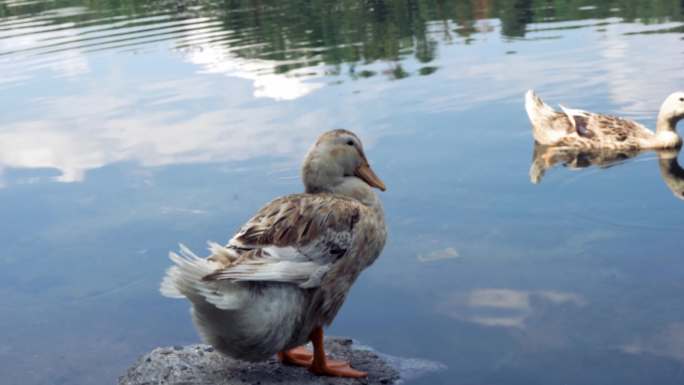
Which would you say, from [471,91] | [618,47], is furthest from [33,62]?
[618,47]

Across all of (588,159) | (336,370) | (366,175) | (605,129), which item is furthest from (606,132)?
(336,370)

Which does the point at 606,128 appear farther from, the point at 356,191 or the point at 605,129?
the point at 356,191

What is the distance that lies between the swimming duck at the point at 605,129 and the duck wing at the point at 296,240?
17.6 feet

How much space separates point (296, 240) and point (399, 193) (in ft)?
12.3

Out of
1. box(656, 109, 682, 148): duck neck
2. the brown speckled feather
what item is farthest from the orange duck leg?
box(656, 109, 682, 148): duck neck

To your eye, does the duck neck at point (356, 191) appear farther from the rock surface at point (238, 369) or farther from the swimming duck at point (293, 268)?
the rock surface at point (238, 369)

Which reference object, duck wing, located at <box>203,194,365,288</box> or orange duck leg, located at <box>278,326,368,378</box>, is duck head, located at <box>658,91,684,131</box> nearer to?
duck wing, located at <box>203,194,365,288</box>

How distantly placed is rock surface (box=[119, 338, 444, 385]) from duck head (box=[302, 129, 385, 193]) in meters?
1.12

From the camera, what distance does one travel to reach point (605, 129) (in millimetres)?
10031

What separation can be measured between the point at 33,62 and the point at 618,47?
12786mm

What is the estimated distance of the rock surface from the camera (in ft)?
17.2

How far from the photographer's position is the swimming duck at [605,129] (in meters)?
10.0

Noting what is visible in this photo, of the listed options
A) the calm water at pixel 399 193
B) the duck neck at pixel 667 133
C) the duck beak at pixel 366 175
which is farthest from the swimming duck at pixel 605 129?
the duck beak at pixel 366 175

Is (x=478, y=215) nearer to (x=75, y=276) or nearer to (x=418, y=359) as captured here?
(x=418, y=359)
